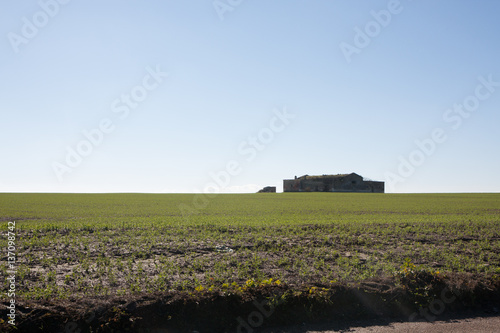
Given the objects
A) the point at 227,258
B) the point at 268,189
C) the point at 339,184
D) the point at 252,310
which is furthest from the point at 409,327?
the point at 268,189

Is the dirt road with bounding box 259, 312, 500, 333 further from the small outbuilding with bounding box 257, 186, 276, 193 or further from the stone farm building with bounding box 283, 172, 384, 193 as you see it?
the small outbuilding with bounding box 257, 186, 276, 193

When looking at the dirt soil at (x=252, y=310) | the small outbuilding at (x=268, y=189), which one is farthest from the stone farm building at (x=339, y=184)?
the dirt soil at (x=252, y=310)

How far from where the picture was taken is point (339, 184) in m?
86.4

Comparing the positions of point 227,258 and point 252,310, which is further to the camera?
point 227,258

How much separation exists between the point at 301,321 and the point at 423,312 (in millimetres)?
2836

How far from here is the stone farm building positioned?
86.0 m

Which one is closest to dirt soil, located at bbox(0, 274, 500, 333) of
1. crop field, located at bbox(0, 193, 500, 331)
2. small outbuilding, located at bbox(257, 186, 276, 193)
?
crop field, located at bbox(0, 193, 500, 331)

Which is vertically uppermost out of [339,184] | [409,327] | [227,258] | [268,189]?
[339,184]

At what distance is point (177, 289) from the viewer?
8617 millimetres

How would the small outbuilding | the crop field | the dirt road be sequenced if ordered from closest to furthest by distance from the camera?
1. the dirt road
2. the crop field
3. the small outbuilding

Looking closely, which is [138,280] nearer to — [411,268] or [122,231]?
[411,268]

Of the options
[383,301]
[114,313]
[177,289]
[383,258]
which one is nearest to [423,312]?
[383,301]

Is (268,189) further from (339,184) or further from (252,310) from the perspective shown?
(252,310)

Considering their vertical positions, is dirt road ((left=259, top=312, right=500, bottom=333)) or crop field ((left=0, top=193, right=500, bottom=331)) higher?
crop field ((left=0, top=193, right=500, bottom=331))
